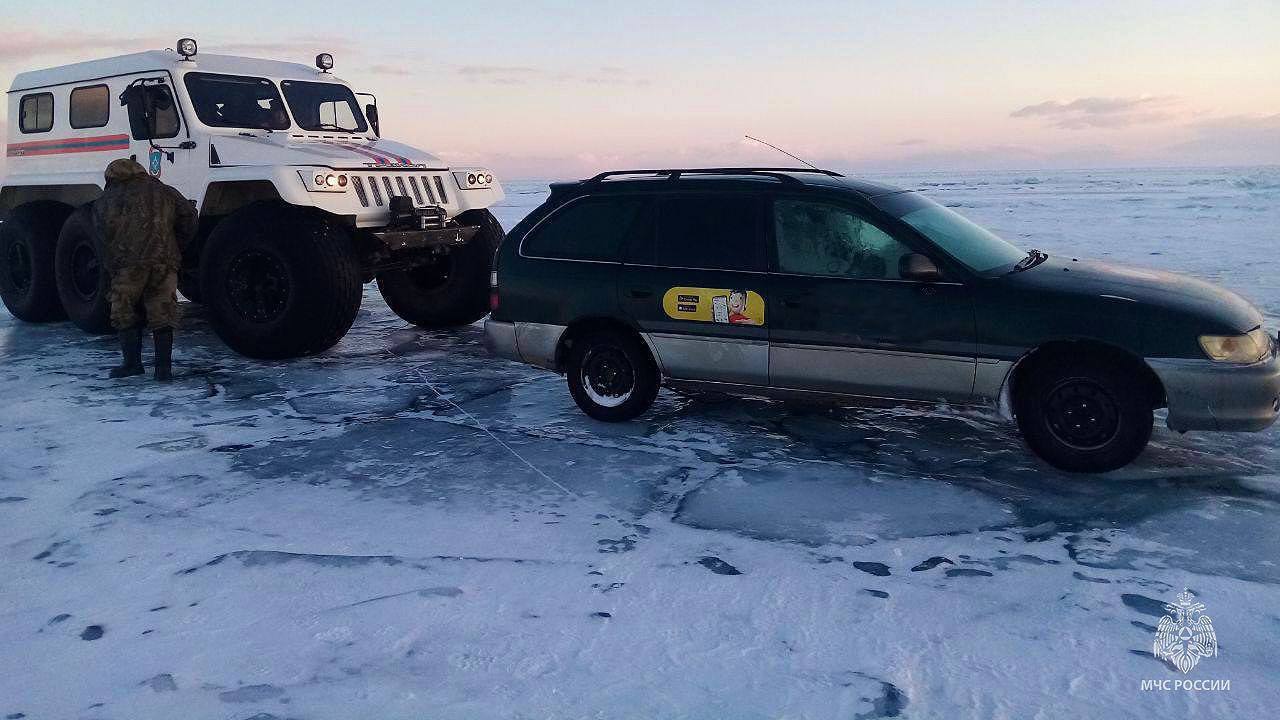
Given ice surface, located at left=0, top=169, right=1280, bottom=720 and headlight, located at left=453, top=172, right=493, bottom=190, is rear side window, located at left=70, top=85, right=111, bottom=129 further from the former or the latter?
ice surface, located at left=0, top=169, right=1280, bottom=720

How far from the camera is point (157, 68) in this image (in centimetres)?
810

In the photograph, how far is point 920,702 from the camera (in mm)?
2787

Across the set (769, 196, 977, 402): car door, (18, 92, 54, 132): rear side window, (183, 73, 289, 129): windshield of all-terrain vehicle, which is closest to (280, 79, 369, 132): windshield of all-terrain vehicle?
(183, 73, 289, 129): windshield of all-terrain vehicle

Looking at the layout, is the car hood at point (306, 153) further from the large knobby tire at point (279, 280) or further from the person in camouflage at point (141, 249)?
the person in camouflage at point (141, 249)

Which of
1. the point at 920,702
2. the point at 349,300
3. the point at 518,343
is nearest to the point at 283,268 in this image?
the point at 349,300

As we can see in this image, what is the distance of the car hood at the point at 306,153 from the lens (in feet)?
25.0

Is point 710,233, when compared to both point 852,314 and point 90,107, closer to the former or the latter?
point 852,314

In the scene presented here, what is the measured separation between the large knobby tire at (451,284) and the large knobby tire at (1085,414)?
5751mm

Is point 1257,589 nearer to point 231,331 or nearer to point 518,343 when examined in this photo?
point 518,343

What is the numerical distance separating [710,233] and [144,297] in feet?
15.6

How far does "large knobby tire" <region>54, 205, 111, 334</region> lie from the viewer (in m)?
8.80

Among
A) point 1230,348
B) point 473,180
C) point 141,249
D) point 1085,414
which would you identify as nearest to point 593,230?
point 1085,414

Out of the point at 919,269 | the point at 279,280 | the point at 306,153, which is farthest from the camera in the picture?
the point at 306,153

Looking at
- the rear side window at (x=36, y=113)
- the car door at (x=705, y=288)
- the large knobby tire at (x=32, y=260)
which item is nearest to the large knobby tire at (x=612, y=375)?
the car door at (x=705, y=288)
